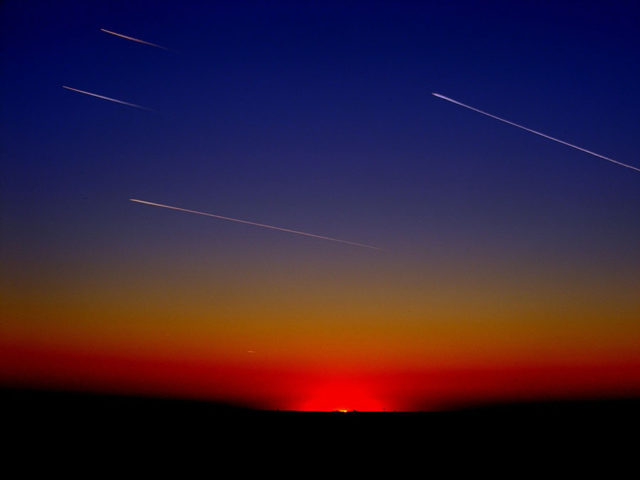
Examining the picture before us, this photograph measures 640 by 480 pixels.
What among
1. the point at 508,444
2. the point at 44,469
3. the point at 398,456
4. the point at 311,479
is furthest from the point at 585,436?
the point at 44,469

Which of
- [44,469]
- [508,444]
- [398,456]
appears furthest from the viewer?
[508,444]

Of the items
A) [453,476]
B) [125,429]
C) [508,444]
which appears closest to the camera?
[453,476]

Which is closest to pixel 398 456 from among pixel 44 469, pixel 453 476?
pixel 453 476

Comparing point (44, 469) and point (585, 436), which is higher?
point (585, 436)

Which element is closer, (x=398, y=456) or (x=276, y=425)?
(x=398, y=456)

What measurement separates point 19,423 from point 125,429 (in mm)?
4265

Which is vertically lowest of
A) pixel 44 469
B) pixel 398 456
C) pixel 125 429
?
pixel 44 469

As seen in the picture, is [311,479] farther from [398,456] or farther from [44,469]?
[44,469]

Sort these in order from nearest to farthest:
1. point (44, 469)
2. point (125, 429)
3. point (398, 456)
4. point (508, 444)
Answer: point (44, 469), point (398, 456), point (508, 444), point (125, 429)

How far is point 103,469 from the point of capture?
14.8m

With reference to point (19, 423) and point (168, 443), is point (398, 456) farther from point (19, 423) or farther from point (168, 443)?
point (19, 423)

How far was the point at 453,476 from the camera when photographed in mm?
15273

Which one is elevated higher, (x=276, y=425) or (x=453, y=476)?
(x=276, y=425)

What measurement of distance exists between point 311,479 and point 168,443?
290 inches
